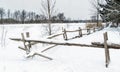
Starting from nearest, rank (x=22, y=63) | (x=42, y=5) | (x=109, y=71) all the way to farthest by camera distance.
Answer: (x=109, y=71) < (x=22, y=63) < (x=42, y=5)

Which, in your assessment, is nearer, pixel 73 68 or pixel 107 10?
pixel 73 68

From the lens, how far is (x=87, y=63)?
8062 millimetres

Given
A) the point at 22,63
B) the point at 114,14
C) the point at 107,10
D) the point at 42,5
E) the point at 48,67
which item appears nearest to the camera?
the point at 48,67

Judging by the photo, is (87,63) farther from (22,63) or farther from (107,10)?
(107,10)

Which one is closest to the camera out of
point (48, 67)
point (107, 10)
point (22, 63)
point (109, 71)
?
point (109, 71)

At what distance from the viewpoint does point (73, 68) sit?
7.59 meters

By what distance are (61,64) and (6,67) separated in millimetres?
1737

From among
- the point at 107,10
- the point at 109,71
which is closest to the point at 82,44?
the point at 109,71

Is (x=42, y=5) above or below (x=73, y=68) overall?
above

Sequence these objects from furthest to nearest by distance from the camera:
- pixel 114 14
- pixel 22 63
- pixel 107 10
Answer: pixel 107 10
pixel 114 14
pixel 22 63

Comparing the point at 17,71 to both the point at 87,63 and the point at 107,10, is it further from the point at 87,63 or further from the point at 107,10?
the point at 107,10

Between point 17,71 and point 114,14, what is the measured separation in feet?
72.1

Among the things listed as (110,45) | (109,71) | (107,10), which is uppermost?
(107,10)

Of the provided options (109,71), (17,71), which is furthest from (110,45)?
(17,71)
